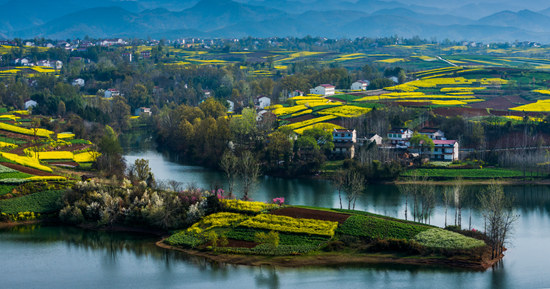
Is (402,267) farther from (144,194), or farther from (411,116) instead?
(411,116)

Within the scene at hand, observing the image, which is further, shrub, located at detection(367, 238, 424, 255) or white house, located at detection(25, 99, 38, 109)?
white house, located at detection(25, 99, 38, 109)

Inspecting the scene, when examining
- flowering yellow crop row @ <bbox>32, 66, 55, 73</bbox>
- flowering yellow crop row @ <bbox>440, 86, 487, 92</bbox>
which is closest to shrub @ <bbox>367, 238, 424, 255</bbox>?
flowering yellow crop row @ <bbox>440, 86, 487, 92</bbox>

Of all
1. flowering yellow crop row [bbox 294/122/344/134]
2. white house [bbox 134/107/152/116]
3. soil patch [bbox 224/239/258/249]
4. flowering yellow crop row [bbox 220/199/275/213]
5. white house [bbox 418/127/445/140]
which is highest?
white house [bbox 134/107/152/116]

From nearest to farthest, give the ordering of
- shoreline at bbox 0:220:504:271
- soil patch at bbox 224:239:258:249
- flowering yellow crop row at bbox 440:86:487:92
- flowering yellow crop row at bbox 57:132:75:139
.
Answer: shoreline at bbox 0:220:504:271 < soil patch at bbox 224:239:258:249 < flowering yellow crop row at bbox 57:132:75:139 < flowering yellow crop row at bbox 440:86:487:92

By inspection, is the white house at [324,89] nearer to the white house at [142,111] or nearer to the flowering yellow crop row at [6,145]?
the white house at [142,111]

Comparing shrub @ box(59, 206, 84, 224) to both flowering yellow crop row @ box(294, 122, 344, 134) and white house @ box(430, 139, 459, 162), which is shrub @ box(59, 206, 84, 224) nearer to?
flowering yellow crop row @ box(294, 122, 344, 134)

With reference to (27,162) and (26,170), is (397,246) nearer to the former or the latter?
(26,170)

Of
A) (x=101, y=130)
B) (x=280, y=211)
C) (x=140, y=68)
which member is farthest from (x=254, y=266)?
(x=140, y=68)
